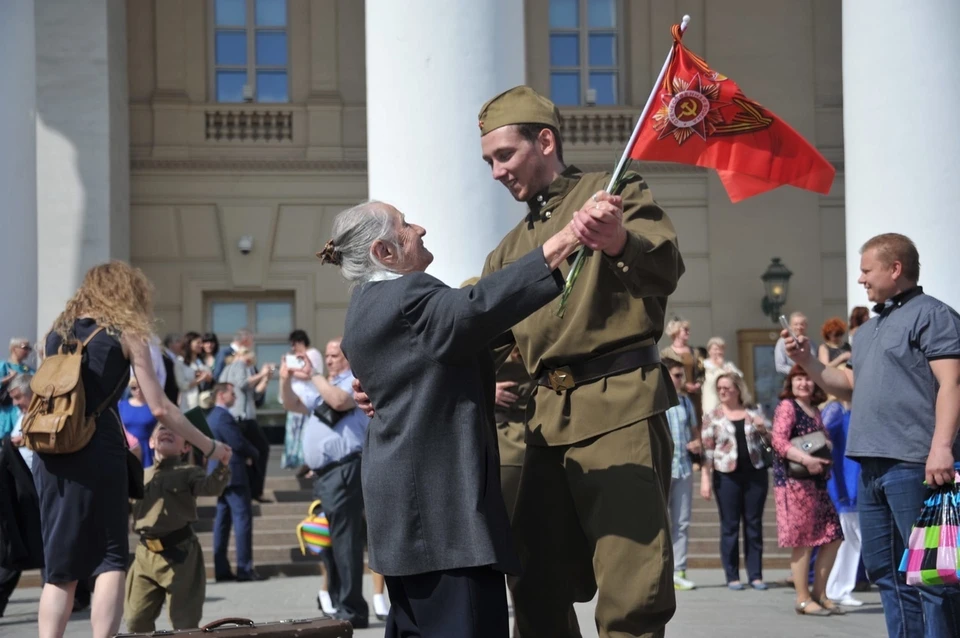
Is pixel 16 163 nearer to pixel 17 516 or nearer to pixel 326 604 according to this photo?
pixel 17 516

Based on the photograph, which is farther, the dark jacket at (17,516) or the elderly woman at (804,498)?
the elderly woman at (804,498)

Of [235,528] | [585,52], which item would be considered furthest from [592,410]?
[585,52]

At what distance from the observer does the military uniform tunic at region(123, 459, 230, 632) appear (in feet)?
22.5

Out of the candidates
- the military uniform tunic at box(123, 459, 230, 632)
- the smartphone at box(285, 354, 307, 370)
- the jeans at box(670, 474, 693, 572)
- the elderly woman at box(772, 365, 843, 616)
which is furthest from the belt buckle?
the jeans at box(670, 474, 693, 572)

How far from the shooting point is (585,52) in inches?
821

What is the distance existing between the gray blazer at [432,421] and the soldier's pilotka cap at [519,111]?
77 centimetres

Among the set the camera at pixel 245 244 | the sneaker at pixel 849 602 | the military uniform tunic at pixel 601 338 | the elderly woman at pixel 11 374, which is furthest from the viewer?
the camera at pixel 245 244

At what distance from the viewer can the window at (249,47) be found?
20.3 metres

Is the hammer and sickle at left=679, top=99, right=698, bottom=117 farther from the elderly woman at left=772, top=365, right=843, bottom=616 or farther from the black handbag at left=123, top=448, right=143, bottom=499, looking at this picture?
the elderly woman at left=772, top=365, right=843, bottom=616

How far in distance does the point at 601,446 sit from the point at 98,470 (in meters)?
2.69

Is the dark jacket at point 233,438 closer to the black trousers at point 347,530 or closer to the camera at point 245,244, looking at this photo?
the black trousers at point 347,530

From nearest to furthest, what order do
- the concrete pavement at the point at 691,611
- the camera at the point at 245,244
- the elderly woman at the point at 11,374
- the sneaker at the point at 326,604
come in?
the concrete pavement at the point at 691,611, the sneaker at the point at 326,604, the elderly woman at the point at 11,374, the camera at the point at 245,244

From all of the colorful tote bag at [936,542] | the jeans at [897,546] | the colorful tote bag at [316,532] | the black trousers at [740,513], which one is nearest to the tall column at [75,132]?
the colorful tote bag at [316,532]

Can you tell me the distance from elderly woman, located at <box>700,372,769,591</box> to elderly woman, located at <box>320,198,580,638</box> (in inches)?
277
